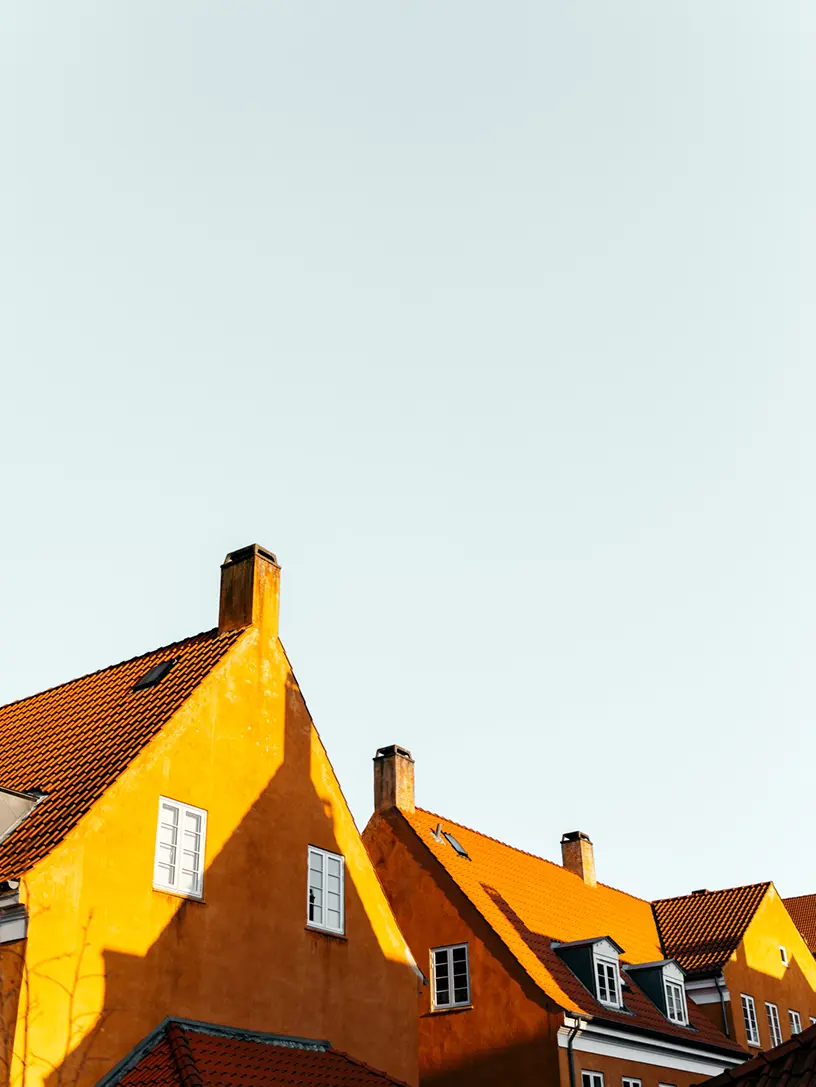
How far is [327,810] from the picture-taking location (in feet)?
77.8

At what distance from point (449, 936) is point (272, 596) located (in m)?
11.8

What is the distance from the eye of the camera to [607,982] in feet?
104

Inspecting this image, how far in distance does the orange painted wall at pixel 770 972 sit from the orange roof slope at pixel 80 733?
892 inches

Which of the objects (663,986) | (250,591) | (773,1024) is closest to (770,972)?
(773,1024)

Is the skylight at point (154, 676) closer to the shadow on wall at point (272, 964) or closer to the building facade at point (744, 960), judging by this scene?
the shadow on wall at point (272, 964)

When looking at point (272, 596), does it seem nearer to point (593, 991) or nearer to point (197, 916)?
point (197, 916)

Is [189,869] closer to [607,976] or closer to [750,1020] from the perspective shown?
[607,976]

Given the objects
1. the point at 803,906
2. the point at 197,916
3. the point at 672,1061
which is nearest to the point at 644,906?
the point at 672,1061

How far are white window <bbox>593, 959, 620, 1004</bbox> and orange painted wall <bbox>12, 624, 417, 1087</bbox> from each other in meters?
8.66

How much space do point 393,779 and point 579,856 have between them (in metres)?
10.5

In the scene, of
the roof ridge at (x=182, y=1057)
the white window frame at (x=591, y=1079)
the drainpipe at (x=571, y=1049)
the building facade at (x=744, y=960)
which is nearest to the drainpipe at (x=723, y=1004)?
the building facade at (x=744, y=960)

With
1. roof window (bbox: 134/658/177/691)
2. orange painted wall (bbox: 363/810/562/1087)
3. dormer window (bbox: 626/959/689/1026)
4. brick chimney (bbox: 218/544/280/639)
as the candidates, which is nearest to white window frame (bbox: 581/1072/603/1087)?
orange painted wall (bbox: 363/810/562/1087)

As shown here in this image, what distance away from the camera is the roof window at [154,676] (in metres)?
22.8

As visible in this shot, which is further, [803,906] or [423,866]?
[803,906]
